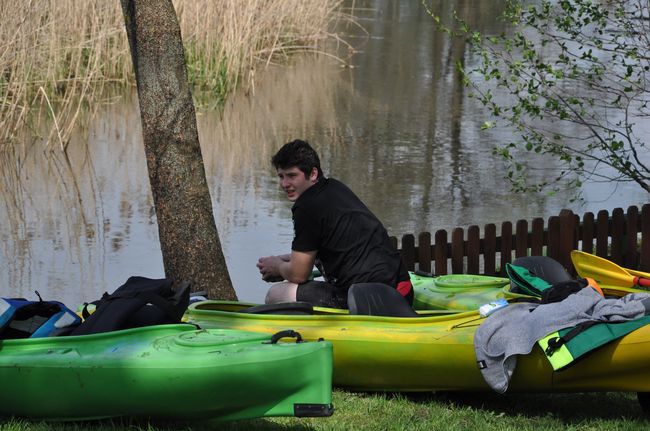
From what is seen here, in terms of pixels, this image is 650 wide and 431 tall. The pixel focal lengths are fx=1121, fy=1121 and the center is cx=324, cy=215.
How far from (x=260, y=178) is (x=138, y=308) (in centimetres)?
691

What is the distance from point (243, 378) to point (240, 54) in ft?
41.4

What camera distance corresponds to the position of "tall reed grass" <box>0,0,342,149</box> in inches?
501

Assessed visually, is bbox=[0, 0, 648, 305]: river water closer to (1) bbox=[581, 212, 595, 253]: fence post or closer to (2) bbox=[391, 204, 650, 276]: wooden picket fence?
(2) bbox=[391, 204, 650, 276]: wooden picket fence

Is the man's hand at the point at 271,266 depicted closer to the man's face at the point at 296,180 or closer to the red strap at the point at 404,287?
the man's face at the point at 296,180

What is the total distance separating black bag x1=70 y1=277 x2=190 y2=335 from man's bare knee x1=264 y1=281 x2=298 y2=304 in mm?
859

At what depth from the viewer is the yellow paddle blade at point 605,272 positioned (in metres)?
5.84

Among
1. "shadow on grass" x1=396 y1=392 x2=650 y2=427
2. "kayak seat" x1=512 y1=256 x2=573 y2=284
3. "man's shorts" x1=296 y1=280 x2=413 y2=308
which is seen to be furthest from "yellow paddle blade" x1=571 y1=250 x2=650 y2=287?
"man's shorts" x1=296 y1=280 x2=413 y2=308

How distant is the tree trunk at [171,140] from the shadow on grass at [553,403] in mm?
1895

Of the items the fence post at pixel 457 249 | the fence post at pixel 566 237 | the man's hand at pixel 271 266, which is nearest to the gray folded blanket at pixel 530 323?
the man's hand at pixel 271 266

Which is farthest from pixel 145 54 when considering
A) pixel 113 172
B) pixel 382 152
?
pixel 382 152

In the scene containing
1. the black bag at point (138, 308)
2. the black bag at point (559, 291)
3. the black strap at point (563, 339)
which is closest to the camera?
the black strap at point (563, 339)

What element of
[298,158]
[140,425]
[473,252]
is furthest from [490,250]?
[140,425]

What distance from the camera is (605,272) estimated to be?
589cm

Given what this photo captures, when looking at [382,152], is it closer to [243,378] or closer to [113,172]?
[113,172]
